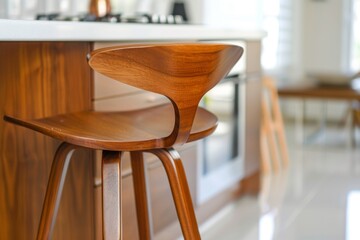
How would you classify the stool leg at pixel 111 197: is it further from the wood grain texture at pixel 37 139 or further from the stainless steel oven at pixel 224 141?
the stainless steel oven at pixel 224 141

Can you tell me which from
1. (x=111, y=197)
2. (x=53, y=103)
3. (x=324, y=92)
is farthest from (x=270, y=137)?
(x=111, y=197)

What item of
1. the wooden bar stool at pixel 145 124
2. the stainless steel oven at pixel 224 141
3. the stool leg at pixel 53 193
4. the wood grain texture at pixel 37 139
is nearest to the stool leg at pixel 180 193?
the wooden bar stool at pixel 145 124

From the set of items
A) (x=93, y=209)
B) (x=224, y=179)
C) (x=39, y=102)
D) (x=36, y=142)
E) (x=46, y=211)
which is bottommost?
(x=224, y=179)

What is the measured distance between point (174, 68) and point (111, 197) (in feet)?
1.17

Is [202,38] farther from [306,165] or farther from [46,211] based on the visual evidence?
[306,165]

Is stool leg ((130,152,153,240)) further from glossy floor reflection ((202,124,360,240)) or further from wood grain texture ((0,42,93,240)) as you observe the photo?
glossy floor reflection ((202,124,360,240))

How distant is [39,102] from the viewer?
171 cm

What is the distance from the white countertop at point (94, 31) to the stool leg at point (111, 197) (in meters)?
0.41

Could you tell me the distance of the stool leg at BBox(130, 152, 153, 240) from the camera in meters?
1.75

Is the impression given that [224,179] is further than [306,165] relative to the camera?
No

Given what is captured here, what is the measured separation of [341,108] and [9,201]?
16.5ft

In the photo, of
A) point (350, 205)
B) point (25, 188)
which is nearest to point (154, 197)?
point (25, 188)

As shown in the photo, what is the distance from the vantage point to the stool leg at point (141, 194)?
175cm

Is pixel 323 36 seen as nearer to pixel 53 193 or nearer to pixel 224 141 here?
pixel 224 141
